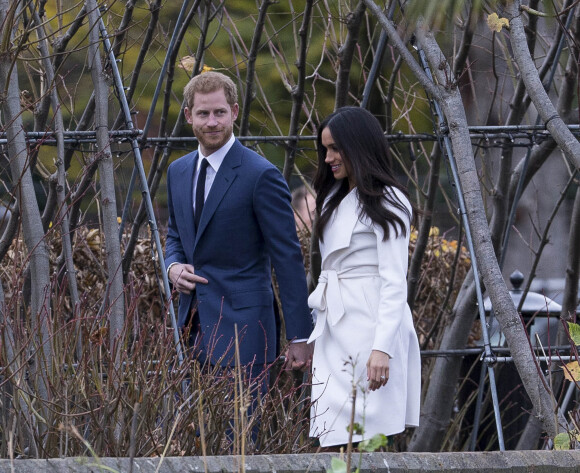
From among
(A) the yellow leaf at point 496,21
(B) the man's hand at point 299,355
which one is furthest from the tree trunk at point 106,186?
(A) the yellow leaf at point 496,21

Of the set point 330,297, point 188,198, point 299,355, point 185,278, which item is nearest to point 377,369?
point 330,297

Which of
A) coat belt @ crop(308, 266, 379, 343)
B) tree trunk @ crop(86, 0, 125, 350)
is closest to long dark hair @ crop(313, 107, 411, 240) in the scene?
coat belt @ crop(308, 266, 379, 343)

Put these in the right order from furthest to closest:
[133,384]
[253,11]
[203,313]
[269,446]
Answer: [253,11] → [203,313] → [269,446] → [133,384]

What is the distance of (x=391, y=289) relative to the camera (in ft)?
11.4

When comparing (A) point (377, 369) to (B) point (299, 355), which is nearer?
(A) point (377, 369)

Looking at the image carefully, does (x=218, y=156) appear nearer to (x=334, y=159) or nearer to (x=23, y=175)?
(x=334, y=159)

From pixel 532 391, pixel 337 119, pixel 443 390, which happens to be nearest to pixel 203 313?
pixel 337 119

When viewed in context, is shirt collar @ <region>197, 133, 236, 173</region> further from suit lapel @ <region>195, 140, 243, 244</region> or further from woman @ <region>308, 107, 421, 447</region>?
woman @ <region>308, 107, 421, 447</region>

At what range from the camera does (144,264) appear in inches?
246

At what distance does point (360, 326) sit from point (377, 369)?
0.80 ft

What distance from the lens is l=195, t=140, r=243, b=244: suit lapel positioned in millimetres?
3955

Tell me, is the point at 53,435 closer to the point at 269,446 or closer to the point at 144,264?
the point at 269,446

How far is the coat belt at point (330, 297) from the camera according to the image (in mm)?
3631

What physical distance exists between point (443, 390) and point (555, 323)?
1.31 m
